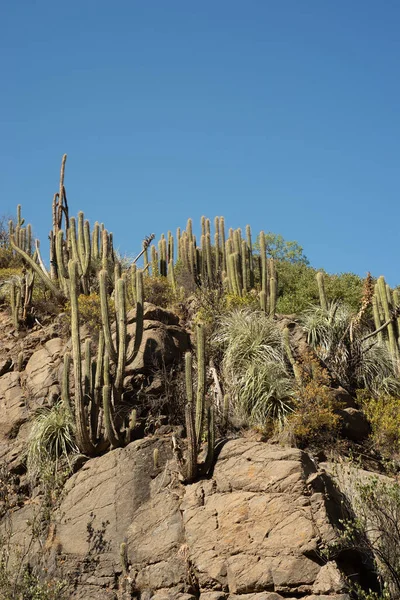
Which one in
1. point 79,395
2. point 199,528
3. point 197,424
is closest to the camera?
point 199,528

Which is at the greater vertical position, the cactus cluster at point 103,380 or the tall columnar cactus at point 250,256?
the tall columnar cactus at point 250,256

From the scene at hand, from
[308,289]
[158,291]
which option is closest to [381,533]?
[308,289]

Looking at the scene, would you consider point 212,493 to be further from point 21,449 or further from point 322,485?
point 21,449

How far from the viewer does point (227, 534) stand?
11.0 metres

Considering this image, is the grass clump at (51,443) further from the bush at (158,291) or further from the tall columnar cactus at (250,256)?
the tall columnar cactus at (250,256)

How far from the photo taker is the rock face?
10.4m

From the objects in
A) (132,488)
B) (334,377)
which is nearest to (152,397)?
(132,488)

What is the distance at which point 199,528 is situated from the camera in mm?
11281

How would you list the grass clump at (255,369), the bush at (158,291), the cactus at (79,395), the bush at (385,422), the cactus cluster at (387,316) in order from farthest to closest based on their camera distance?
1. the bush at (158,291)
2. the cactus cluster at (387,316)
3. the bush at (385,422)
4. the grass clump at (255,369)
5. the cactus at (79,395)

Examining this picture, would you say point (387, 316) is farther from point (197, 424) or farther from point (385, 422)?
point (197, 424)

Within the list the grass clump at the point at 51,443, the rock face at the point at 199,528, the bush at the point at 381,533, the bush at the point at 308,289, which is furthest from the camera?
the bush at the point at 308,289

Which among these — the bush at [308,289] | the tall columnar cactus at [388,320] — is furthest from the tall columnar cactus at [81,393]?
the tall columnar cactus at [388,320]

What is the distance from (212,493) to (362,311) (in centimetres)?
542

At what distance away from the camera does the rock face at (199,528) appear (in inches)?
408
